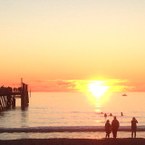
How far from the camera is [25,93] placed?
276 feet
